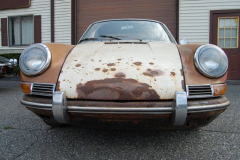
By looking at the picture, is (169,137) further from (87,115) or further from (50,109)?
(50,109)

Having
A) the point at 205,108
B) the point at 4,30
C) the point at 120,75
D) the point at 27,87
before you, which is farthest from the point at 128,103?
the point at 4,30

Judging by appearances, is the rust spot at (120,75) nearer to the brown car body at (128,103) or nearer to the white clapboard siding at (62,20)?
the brown car body at (128,103)

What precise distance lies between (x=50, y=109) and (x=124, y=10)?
7005 millimetres

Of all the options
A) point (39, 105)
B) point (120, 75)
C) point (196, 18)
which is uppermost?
point (196, 18)

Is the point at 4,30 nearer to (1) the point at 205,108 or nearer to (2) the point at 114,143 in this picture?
(2) the point at 114,143

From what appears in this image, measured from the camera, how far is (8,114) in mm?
2719

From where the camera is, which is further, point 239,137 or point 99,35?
point 99,35

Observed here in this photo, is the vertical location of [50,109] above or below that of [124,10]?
below

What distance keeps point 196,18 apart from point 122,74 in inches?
264

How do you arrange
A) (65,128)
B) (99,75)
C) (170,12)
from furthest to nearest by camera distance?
(170,12), (65,128), (99,75)

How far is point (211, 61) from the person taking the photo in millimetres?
1472

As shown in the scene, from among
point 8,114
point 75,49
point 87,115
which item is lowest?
point 8,114

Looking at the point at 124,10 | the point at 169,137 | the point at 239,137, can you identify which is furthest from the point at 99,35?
the point at 124,10

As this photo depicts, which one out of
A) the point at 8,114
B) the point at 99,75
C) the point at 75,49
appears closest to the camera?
the point at 99,75
